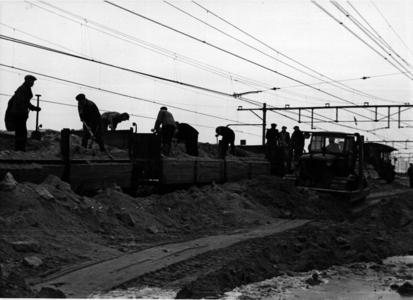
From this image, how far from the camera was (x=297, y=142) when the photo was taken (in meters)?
22.0

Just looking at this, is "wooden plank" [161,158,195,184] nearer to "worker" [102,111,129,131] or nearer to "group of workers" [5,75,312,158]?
"group of workers" [5,75,312,158]

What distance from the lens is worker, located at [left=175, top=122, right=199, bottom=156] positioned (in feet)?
61.7

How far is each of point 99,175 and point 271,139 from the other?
14.0 meters

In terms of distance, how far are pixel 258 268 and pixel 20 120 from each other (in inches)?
238

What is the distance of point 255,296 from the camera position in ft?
23.9

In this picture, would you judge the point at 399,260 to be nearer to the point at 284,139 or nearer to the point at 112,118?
the point at 112,118

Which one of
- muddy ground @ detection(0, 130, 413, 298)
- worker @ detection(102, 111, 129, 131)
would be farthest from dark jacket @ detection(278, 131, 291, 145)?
muddy ground @ detection(0, 130, 413, 298)

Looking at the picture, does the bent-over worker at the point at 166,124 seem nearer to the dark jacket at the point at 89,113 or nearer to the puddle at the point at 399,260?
the dark jacket at the point at 89,113

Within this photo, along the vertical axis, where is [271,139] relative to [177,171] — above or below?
above

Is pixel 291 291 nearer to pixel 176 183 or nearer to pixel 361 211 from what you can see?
pixel 176 183

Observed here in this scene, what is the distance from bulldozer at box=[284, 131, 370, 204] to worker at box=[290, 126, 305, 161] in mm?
1124

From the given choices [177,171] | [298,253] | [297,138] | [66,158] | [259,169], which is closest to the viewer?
[298,253]

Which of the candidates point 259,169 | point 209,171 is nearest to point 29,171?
point 209,171

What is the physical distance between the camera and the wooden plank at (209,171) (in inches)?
642
